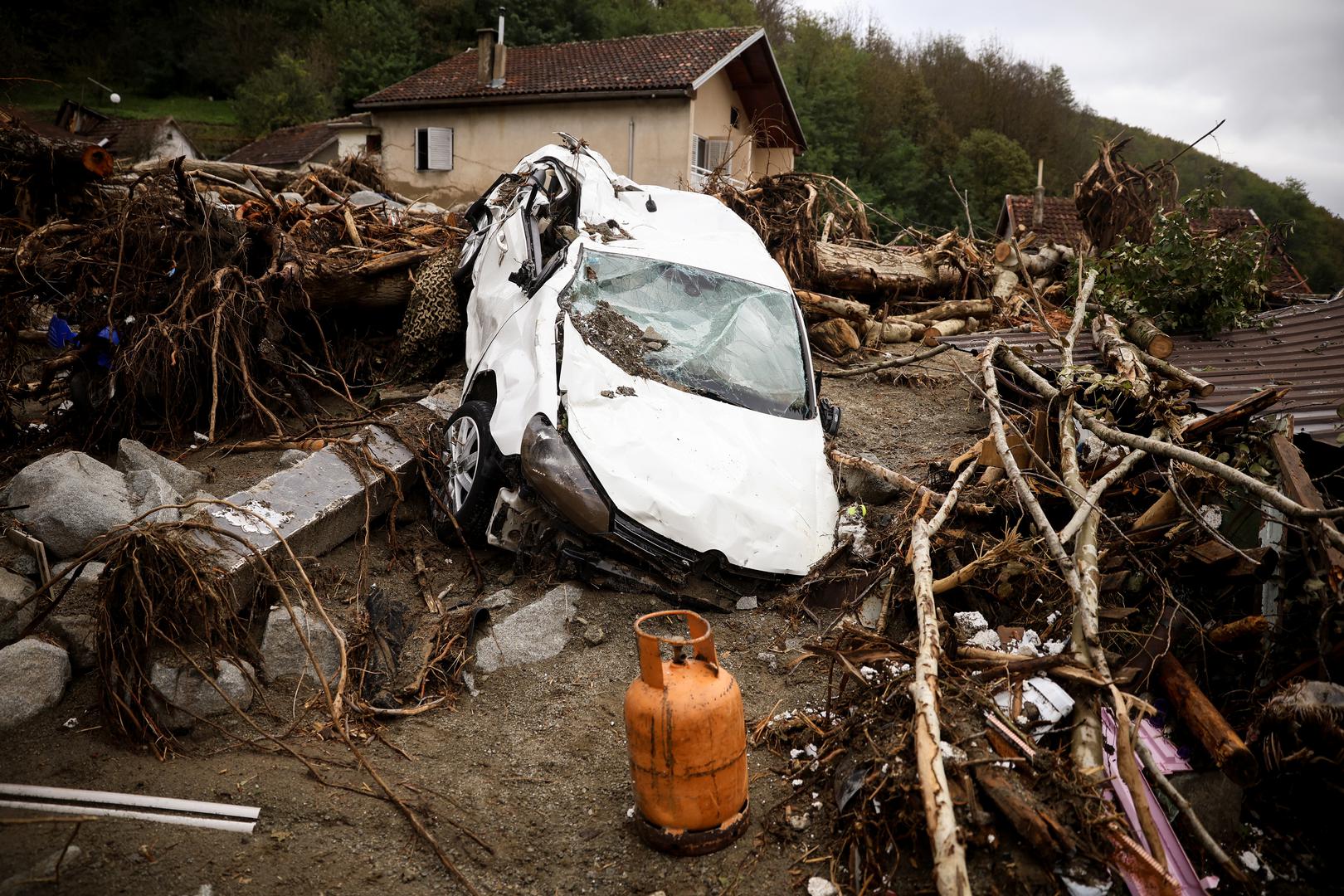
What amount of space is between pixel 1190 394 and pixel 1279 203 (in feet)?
104

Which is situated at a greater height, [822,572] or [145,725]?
[822,572]

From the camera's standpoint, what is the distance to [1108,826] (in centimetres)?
269

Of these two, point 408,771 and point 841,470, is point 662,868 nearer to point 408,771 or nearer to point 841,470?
point 408,771

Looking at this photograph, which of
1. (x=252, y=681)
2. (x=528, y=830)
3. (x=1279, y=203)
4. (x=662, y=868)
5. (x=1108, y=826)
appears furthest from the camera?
(x=1279, y=203)

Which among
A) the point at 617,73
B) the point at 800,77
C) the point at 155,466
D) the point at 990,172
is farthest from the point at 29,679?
the point at 800,77

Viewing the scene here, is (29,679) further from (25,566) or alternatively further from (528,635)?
(528,635)

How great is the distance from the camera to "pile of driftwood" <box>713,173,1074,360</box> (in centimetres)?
927

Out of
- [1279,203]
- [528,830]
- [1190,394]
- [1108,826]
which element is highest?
[1279,203]

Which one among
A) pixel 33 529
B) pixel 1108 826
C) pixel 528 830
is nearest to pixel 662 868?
pixel 528 830

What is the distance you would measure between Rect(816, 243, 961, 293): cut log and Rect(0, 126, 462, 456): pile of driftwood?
482 cm

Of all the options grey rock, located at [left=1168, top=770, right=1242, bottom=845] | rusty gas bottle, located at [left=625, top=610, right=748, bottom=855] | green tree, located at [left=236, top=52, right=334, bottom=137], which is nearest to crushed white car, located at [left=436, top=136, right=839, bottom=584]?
rusty gas bottle, located at [left=625, top=610, right=748, bottom=855]

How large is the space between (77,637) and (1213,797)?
498 cm

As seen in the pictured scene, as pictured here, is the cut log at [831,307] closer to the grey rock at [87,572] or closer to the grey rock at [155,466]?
the grey rock at [155,466]

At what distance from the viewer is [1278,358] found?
233 inches
